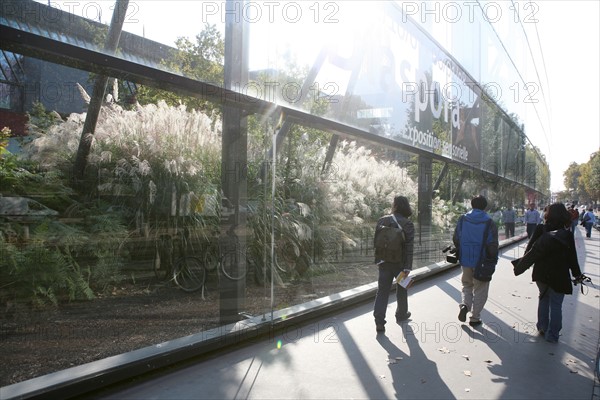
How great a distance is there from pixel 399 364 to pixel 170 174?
351 cm

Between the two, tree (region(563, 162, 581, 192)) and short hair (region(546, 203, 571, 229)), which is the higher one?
tree (region(563, 162, 581, 192))

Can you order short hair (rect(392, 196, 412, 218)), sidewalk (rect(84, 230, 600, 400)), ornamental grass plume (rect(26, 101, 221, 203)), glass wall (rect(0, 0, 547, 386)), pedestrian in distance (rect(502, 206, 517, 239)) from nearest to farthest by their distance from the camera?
sidewalk (rect(84, 230, 600, 400))
glass wall (rect(0, 0, 547, 386))
ornamental grass plume (rect(26, 101, 221, 203))
short hair (rect(392, 196, 412, 218))
pedestrian in distance (rect(502, 206, 517, 239))

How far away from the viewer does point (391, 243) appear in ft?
17.2

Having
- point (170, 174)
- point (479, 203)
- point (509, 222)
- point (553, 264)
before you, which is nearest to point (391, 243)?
point (479, 203)

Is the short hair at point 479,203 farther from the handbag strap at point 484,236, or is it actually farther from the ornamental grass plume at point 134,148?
the ornamental grass plume at point 134,148

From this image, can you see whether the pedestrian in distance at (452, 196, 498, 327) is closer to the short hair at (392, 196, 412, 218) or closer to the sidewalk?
the sidewalk

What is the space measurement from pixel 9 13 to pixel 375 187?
26.8ft

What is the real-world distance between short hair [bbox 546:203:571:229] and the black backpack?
1.67 metres

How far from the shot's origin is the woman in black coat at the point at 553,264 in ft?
15.9

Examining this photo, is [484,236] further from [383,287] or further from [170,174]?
[170,174]

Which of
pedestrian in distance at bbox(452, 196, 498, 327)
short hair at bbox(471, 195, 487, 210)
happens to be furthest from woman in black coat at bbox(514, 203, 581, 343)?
short hair at bbox(471, 195, 487, 210)

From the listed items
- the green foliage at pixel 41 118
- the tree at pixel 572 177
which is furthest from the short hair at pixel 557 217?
the tree at pixel 572 177

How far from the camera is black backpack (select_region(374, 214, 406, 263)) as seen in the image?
524 centimetres

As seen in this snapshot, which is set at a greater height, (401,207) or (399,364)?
(401,207)
